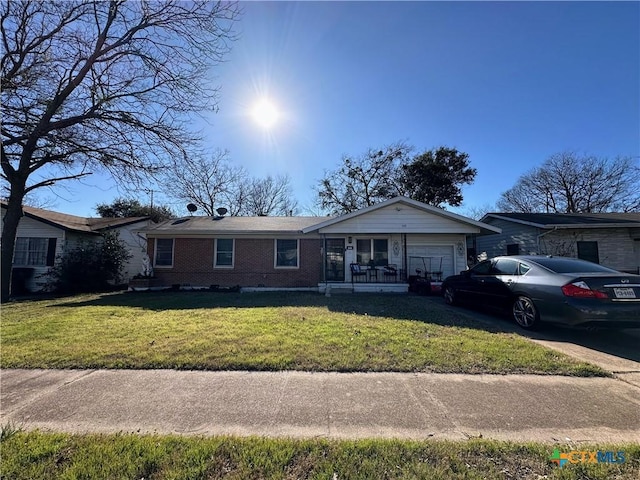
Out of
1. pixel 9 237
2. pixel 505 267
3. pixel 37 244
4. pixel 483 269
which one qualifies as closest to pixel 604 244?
pixel 483 269

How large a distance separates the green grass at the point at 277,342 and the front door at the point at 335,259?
5.77m

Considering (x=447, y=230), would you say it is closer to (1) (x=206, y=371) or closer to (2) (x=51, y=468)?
(1) (x=206, y=371)

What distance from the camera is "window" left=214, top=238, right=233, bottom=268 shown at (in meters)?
14.8

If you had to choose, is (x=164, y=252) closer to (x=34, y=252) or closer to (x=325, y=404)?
(x=34, y=252)

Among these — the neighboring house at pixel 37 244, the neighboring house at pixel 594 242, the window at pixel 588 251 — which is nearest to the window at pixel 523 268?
the neighboring house at pixel 594 242

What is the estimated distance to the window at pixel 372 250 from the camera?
1427 cm

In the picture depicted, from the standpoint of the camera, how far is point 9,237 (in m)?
12.2

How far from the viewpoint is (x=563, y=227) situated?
1435cm

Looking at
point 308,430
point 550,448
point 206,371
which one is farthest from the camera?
point 206,371

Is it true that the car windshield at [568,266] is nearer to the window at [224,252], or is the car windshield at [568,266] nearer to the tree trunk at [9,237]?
the window at [224,252]

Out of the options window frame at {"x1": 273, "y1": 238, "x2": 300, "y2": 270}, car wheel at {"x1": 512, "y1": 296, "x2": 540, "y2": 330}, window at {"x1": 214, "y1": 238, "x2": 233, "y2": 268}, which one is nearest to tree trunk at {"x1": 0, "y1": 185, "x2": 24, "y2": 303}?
window at {"x1": 214, "y1": 238, "x2": 233, "y2": 268}

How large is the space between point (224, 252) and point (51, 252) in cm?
941

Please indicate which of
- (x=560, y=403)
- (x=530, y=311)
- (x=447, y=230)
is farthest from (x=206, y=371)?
(x=447, y=230)

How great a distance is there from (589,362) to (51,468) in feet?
20.3
